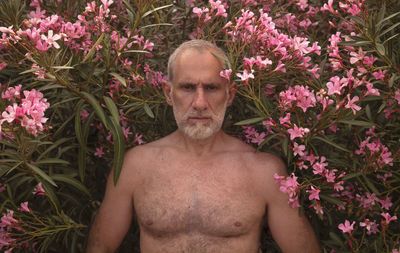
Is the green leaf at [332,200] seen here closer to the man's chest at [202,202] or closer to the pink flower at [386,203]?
the pink flower at [386,203]

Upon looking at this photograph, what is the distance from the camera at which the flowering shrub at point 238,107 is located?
114 inches

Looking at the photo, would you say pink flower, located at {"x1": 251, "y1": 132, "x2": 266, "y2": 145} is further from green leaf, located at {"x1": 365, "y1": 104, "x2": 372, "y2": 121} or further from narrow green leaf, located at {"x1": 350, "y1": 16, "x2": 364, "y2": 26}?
narrow green leaf, located at {"x1": 350, "y1": 16, "x2": 364, "y2": 26}

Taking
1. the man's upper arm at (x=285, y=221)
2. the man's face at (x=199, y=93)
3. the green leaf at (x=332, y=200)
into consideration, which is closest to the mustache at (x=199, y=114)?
the man's face at (x=199, y=93)

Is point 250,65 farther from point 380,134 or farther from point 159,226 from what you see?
point 159,226

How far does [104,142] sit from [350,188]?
1801 mm

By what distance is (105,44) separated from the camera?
10.1 ft

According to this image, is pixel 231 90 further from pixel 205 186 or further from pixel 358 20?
pixel 358 20

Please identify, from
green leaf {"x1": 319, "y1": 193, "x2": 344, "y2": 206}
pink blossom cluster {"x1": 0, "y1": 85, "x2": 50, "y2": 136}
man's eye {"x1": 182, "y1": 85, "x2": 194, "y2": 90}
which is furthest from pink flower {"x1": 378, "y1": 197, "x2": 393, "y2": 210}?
pink blossom cluster {"x1": 0, "y1": 85, "x2": 50, "y2": 136}

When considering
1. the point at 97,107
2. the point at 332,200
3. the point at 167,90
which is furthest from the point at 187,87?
the point at 332,200

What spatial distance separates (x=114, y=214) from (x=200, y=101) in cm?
103

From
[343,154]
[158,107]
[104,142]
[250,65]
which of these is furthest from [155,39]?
[343,154]

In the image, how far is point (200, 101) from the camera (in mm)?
3109

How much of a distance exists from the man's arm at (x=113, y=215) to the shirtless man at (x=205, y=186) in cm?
2

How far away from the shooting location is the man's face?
124 inches
